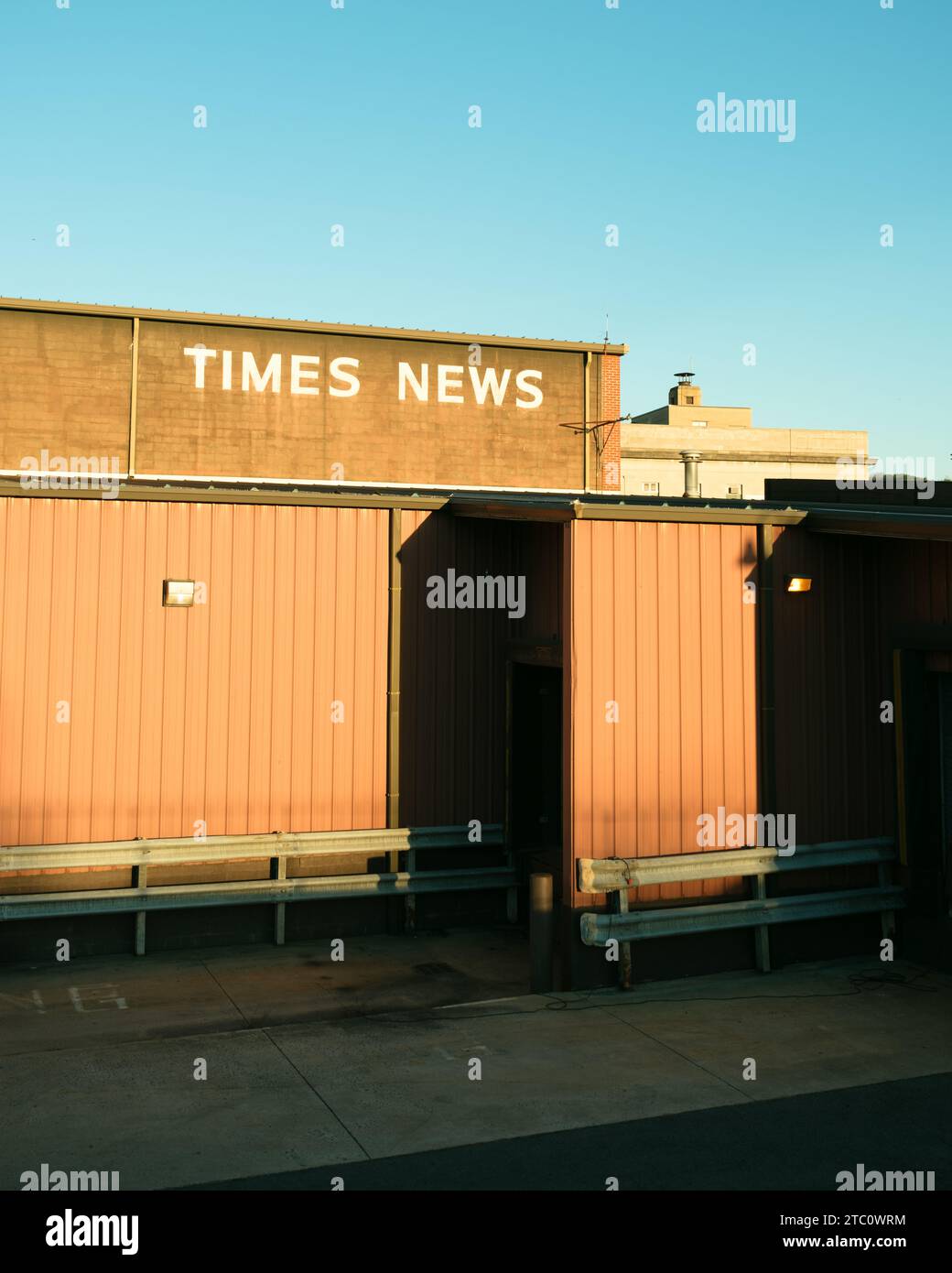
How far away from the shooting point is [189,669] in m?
12.8

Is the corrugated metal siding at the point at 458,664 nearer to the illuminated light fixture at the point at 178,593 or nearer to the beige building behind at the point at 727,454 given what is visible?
the illuminated light fixture at the point at 178,593

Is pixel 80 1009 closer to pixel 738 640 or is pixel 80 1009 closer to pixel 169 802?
pixel 169 802

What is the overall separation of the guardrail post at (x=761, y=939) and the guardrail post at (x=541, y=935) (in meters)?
2.19

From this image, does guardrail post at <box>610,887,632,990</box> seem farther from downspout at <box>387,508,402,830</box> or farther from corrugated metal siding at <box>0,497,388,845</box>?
corrugated metal siding at <box>0,497,388,845</box>

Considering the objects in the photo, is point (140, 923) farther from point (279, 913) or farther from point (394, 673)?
point (394, 673)

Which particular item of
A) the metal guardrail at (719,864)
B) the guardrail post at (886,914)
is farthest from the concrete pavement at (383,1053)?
the metal guardrail at (719,864)

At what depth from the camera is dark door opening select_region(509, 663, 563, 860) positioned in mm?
13977

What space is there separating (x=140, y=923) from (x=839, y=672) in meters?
7.84

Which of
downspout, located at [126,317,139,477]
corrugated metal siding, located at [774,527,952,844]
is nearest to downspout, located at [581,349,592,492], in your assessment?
downspout, located at [126,317,139,477]

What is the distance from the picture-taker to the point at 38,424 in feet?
92.4

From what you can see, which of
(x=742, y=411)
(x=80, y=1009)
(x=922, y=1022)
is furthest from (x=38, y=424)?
(x=742, y=411)

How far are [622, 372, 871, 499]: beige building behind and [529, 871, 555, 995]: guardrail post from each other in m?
52.2

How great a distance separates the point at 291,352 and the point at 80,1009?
22070mm

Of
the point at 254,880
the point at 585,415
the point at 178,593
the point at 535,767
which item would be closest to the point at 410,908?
the point at 254,880
